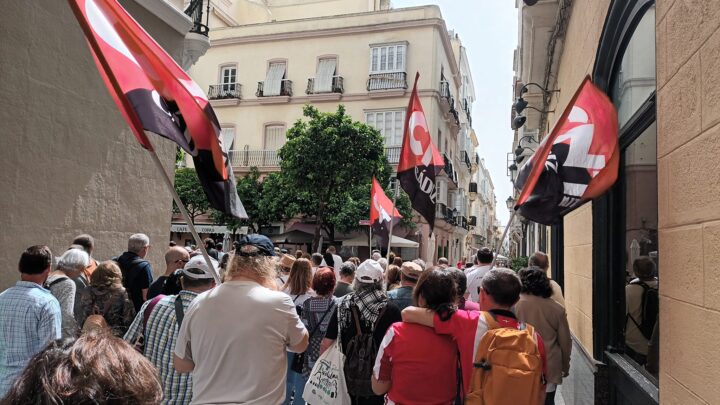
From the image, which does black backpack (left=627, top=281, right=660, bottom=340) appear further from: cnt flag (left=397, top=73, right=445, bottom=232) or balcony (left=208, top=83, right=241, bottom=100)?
balcony (left=208, top=83, right=241, bottom=100)

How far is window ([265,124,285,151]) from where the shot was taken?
31.8 meters

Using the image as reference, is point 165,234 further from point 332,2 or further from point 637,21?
point 332,2

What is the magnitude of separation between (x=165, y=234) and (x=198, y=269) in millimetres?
6455

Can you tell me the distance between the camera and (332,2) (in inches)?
1435

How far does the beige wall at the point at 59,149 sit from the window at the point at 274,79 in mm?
23101

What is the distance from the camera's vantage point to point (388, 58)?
3009cm

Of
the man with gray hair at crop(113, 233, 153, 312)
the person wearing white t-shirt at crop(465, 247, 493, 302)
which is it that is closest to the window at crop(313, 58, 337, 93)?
the person wearing white t-shirt at crop(465, 247, 493, 302)

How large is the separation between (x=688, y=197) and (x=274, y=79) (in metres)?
31.0

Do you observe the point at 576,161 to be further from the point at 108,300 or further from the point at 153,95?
the point at 108,300

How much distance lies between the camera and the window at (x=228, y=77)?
33219mm

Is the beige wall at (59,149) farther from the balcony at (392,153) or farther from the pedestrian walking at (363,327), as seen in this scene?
the balcony at (392,153)

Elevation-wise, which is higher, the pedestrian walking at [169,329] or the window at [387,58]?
the window at [387,58]

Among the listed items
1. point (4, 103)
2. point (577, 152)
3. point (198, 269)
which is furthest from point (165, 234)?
point (577, 152)

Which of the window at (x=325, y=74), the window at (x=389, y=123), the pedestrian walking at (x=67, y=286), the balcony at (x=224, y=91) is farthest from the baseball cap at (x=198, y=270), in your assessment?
the balcony at (x=224, y=91)
